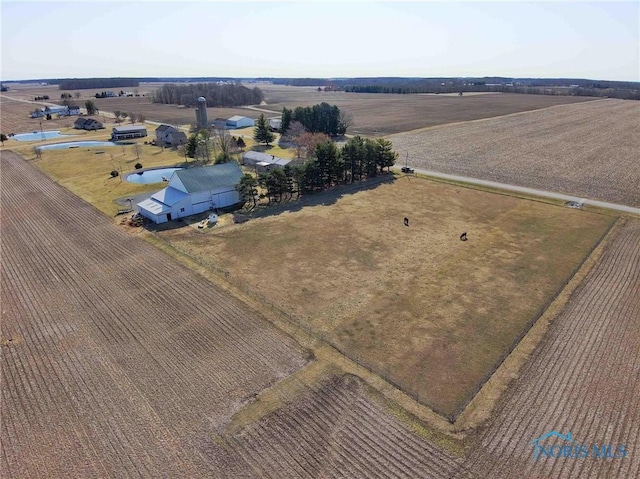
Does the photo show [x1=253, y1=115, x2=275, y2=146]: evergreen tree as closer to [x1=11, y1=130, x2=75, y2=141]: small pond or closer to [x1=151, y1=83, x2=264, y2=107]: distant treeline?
[x1=11, y1=130, x2=75, y2=141]: small pond

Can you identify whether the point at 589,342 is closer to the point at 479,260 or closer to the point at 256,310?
the point at 479,260

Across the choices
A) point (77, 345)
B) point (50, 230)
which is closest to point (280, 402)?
point (77, 345)

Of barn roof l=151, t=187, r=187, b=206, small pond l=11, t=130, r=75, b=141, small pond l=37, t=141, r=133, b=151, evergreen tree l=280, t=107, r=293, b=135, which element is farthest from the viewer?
small pond l=11, t=130, r=75, b=141

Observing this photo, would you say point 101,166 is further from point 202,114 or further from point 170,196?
point 202,114

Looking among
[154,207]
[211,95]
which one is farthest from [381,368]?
[211,95]

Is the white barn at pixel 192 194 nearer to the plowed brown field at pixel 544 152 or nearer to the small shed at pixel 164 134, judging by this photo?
the plowed brown field at pixel 544 152

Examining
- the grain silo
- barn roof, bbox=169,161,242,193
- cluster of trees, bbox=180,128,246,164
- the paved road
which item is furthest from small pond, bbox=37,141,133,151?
the paved road
